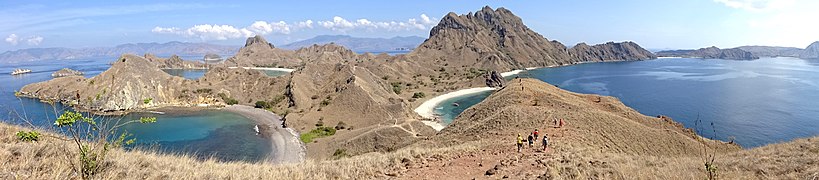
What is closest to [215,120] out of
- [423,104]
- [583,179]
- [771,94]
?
[423,104]

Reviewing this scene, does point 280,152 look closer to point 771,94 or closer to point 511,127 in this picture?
point 511,127

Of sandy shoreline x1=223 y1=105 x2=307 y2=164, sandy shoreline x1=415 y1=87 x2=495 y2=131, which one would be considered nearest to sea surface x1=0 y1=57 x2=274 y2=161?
sandy shoreline x1=223 y1=105 x2=307 y2=164

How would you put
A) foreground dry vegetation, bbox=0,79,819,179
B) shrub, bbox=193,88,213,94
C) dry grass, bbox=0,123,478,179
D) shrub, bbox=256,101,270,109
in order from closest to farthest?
dry grass, bbox=0,123,478,179
foreground dry vegetation, bbox=0,79,819,179
shrub, bbox=256,101,270,109
shrub, bbox=193,88,213,94

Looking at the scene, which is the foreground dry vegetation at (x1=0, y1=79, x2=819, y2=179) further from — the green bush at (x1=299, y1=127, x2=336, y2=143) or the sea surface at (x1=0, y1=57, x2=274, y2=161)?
the sea surface at (x1=0, y1=57, x2=274, y2=161)

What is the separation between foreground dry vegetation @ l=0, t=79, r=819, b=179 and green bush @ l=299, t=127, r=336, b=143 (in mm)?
26430

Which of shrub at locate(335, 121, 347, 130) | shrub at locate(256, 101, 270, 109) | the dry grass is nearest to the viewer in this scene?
the dry grass

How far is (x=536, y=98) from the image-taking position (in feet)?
132

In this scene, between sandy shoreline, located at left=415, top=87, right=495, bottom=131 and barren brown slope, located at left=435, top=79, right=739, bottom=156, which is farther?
sandy shoreline, located at left=415, top=87, right=495, bottom=131

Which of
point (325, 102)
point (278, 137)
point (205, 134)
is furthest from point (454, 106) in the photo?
point (205, 134)

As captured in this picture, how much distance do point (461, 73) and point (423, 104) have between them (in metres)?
64.2

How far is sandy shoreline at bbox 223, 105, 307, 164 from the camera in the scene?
43472 mm

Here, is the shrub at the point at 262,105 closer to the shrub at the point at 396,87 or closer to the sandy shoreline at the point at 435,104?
the sandy shoreline at the point at 435,104

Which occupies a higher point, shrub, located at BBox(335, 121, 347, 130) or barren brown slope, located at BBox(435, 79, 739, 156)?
barren brown slope, located at BBox(435, 79, 739, 156)

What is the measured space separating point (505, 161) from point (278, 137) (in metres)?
40.4
